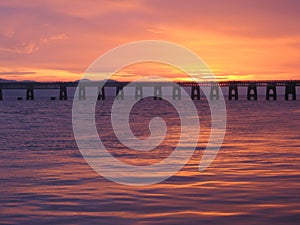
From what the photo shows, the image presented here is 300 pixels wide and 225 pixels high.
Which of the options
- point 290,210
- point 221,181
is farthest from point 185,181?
point 290,210

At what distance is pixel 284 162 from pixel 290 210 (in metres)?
5.54

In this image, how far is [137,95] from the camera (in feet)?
489

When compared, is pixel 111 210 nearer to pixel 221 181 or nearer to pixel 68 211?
pixel 68 211

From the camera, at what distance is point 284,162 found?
13.1m

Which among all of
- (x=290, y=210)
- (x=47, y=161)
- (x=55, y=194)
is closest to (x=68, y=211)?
(x=55, y=194)

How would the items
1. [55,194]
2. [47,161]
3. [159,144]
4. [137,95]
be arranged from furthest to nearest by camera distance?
[137,95] < [159,144] < [47,161] < [55,194]

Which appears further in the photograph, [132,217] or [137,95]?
[137,95]

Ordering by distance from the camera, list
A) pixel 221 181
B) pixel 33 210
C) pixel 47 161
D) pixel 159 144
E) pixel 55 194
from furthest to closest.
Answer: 1. pixel 159 144
2. pixel 47 161
3. pixel 221 181
4. pixel 55 194
5. pixel 33 210

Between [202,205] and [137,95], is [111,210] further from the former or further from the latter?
[137,95]

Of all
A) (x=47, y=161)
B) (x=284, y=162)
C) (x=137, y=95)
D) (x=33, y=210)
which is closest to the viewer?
(x=33, y=210)

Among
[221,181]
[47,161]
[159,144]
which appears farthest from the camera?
[159,144]

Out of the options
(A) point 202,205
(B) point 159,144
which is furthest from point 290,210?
(B) point 159,144

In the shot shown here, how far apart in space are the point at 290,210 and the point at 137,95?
14155 centimetres

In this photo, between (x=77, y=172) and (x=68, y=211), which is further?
(x=77, y=172)
